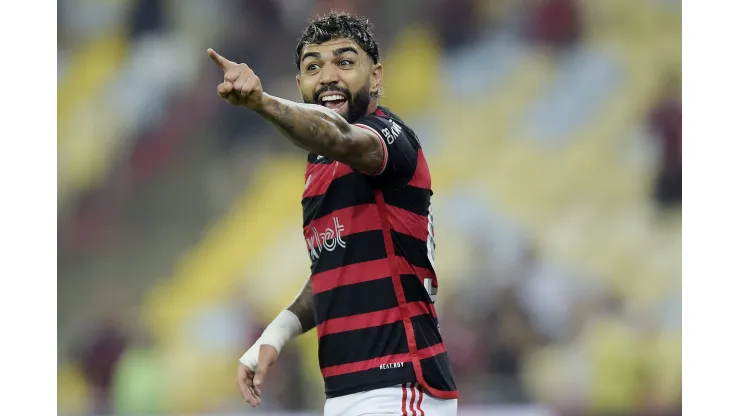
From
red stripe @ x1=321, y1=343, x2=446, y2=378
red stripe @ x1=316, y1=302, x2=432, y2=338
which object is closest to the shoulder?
red stripe @ x1=316, y1=302, x2=432, y2=338

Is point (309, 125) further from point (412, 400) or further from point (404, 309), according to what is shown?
→ point (412, 400)

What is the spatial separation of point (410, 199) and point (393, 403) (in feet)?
1.99

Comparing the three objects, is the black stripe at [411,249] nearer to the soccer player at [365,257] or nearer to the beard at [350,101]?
the soccer player at [365,257]

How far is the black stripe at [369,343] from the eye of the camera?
97.6 inches

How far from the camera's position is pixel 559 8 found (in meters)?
6.62

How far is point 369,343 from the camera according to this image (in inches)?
98.1

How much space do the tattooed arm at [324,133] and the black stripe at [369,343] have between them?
0.46m

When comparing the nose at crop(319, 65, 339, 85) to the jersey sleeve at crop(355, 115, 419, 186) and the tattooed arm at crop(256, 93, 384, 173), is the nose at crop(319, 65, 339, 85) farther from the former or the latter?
the tattooed arm at crop(256, 93, 384, 173)

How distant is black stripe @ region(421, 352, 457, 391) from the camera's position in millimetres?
2488

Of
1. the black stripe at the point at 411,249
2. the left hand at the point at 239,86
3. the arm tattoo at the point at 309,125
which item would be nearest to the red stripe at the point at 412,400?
the black stripe at the point at 411,249

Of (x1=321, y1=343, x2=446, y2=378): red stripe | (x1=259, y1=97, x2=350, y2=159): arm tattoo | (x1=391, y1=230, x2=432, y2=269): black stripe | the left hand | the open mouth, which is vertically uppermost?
the open mouth

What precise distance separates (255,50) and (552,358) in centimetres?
321

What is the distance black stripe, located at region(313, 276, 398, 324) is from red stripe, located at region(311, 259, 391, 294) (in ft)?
0.04

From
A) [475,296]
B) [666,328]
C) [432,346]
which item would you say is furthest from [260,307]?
[432,346]
